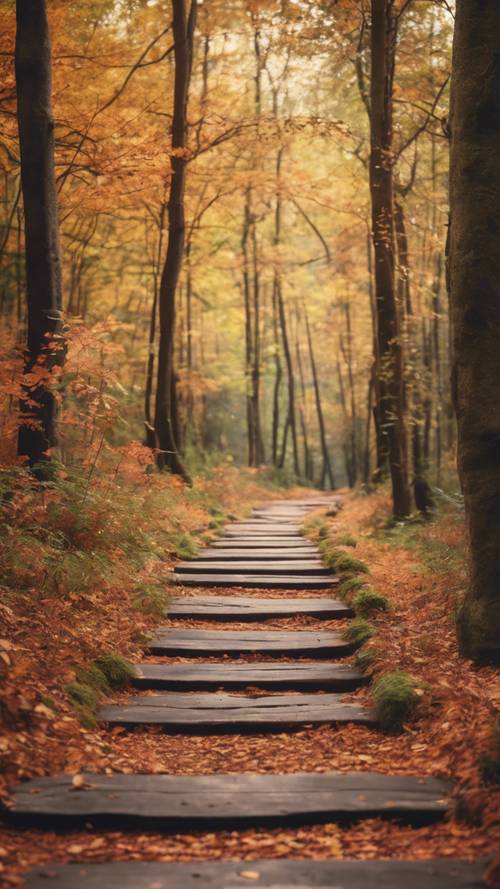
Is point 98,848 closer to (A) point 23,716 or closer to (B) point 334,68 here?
(A) point 23,716

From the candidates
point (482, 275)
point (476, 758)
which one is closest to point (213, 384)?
point (482, 275)

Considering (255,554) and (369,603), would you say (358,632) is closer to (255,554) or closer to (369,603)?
(369,603)

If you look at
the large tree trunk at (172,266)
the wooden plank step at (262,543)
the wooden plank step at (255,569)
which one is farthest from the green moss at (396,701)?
the large tree trunk at (172,266)

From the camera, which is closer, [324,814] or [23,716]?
[324,814]

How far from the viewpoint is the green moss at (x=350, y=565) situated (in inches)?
318

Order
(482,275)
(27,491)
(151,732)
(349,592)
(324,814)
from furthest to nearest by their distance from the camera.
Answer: (349,592) < (27,491) < (482,275) < (151,732) < (324,814)

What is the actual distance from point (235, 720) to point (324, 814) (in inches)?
51.4

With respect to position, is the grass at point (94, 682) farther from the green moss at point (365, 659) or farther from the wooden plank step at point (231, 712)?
the green moss at point (365, 659)

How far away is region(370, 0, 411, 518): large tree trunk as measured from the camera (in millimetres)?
10352

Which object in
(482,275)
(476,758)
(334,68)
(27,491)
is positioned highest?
(334,68)

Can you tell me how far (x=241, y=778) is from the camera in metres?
3.91

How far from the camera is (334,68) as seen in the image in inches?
532

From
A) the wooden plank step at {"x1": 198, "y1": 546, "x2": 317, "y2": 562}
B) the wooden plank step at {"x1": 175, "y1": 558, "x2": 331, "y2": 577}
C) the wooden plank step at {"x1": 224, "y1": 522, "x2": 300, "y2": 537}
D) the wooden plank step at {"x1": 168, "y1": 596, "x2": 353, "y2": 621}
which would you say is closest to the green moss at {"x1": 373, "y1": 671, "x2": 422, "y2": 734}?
the wooden plank step at {"x1": 168, "y1": 596, "x2": 353, "y2": 621}

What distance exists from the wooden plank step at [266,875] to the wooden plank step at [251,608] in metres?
3.88
